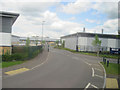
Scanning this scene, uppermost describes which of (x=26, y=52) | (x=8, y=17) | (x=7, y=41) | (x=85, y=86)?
(x=8, y=17)

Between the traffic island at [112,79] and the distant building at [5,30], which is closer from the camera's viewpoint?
the traffic island at [112,79]

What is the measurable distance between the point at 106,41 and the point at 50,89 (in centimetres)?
3947

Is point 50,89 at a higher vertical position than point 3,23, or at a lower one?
lower

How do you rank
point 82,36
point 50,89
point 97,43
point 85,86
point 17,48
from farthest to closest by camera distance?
point 82,36 → point 97,43 → point 17,48 → point 85,86 → point 50,89

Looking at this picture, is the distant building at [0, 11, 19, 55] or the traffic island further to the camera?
the distant building at [0, 11, 19, 55]

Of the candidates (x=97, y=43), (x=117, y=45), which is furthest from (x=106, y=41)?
(x=97, y=43)

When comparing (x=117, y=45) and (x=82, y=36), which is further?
(x=117, y=45)

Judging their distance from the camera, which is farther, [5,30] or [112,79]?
[5,30]

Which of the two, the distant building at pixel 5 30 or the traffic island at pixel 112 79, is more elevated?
the distant building at pixel 5 30

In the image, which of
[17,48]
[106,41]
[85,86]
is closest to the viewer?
[85,86]

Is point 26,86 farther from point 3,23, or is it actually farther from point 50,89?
point 3,23

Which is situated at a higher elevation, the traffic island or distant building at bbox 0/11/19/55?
distant building at bbox 0/11/19/55

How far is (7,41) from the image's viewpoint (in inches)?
711

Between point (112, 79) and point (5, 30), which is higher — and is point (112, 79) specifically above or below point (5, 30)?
below
